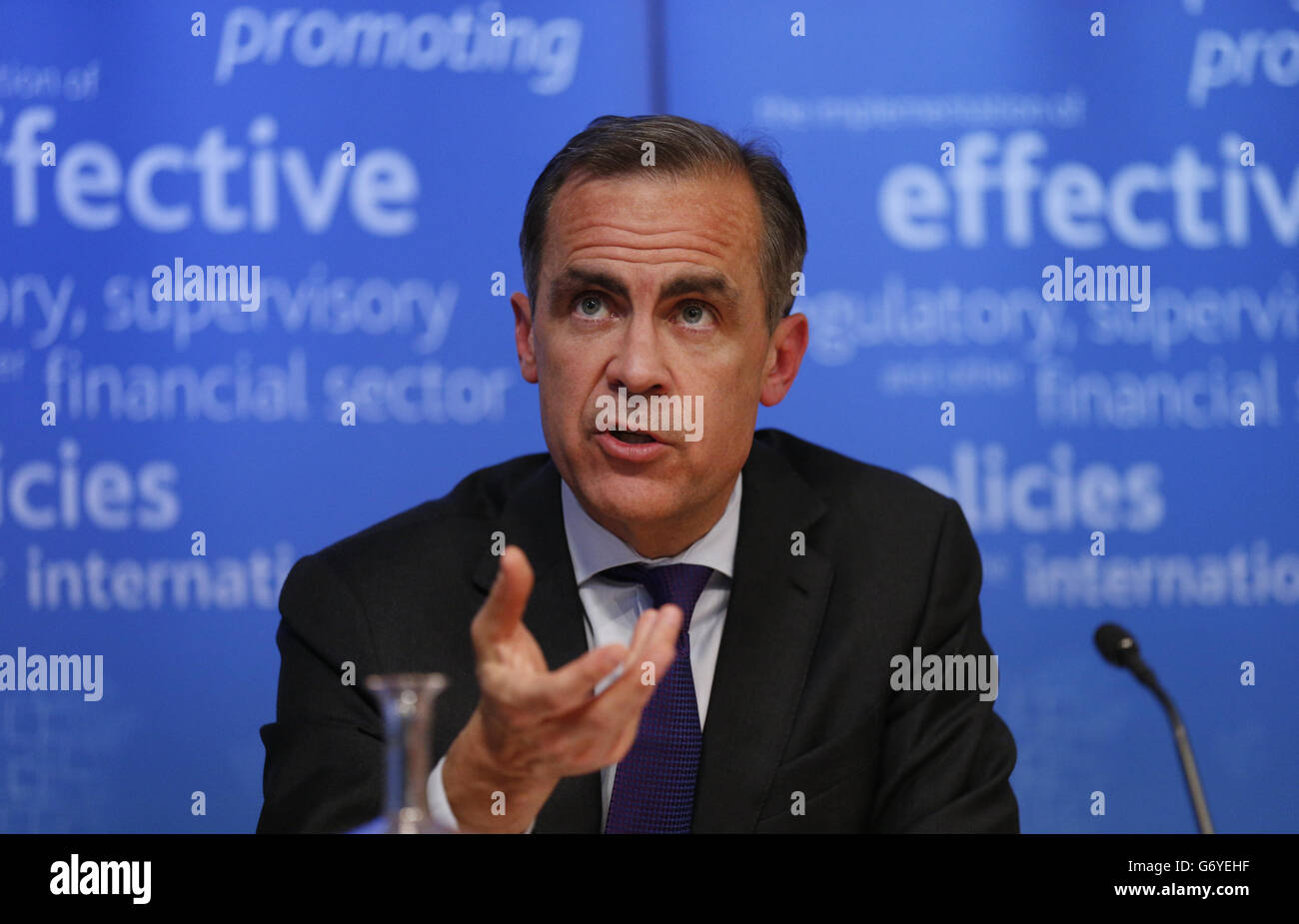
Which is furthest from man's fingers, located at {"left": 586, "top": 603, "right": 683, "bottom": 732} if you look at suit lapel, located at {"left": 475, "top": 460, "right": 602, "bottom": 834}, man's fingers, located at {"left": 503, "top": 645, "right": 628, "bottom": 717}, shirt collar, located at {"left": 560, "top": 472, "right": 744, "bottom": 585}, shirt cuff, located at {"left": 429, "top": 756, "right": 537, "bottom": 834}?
shirt collar, located at {"left": 560, "top": 472, "right": 744, "bottom": 585}

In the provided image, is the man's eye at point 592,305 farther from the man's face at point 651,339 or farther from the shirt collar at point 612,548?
the shirt collar at point 612,548

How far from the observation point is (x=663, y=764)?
2105 millimetres

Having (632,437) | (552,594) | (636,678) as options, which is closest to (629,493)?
(632,437)

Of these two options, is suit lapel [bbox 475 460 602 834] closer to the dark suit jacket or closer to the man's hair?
the dark suit jacket

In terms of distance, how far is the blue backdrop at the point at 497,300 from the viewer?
2.80 m

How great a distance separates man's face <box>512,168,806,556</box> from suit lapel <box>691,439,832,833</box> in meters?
0.11

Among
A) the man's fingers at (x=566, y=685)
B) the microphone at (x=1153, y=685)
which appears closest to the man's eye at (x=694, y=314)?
the microphone at (x=1153, y=685)

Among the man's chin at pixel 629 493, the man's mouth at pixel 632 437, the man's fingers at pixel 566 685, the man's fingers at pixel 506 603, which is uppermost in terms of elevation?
the man's mouth at pixel 632 437

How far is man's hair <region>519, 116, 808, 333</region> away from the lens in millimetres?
2246

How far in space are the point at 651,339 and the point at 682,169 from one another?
33 cm

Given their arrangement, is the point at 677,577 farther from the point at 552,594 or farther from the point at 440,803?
the point at 440,803

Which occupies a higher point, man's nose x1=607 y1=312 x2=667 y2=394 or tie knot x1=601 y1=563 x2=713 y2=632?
man's nose x1=607 y1=312 x2=667 y2=394

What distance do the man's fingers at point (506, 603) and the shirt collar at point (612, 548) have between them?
82 cm
